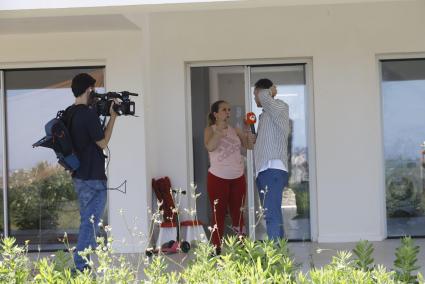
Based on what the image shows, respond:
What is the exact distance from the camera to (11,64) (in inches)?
293

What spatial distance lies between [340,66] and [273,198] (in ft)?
8.04

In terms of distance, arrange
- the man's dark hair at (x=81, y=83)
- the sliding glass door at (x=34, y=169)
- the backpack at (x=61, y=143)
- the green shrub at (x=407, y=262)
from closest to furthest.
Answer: the green shrub at (x=407, y=262), the backpack at (x=61, y=143), the man's dark hair at (x=81, y=83), the sliding glass door at (x=34, y=169)

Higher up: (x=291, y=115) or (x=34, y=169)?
(x=291, y=115)

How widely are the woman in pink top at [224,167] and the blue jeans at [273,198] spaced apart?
87 cm

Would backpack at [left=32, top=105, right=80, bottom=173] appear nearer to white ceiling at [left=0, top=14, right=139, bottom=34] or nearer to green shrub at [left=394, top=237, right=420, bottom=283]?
white ceiling at [left=0, top=14, right=139, bottom=34]

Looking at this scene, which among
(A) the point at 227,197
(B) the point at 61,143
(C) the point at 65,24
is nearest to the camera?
(B) the point at 61,143

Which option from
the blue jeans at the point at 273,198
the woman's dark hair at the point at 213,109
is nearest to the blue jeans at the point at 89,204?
the blue jeans at the point at 273,198

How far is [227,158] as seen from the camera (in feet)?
22.4

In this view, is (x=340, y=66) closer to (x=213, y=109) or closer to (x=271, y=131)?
(x=213, y=109)

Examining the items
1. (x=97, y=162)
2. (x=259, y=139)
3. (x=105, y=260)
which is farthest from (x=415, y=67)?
(x=105, y=260)

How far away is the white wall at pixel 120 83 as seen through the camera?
7191 mm

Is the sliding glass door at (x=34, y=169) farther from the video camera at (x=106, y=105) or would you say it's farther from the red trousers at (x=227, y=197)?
the video camera at (x=106, y=105)

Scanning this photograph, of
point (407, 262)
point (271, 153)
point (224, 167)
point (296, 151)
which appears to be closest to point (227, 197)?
point (224, 167)

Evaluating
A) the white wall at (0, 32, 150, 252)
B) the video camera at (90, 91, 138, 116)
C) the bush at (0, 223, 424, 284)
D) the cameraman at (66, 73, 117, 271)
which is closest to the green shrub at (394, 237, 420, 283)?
the bush at (0, 223, 424, 284)
